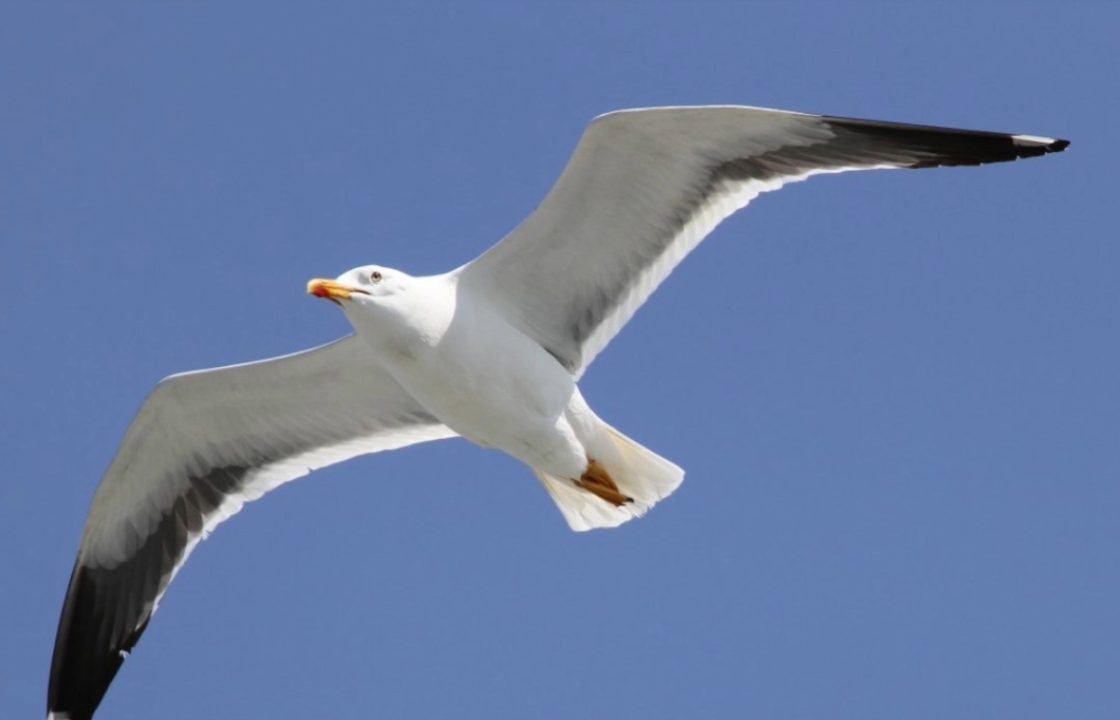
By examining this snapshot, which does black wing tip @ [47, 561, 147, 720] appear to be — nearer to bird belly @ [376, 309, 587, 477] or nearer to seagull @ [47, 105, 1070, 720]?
seagull @ [47, 105, 1070, 720]

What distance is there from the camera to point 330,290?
9.16 meters

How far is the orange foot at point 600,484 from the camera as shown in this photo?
9.88 m

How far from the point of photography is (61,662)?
10.9 meters

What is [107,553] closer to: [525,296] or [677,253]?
[525,296]

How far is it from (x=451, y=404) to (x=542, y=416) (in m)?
0.49

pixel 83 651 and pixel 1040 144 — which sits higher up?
pixel 1040 144

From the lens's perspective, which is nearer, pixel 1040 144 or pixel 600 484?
pixel 1040 144

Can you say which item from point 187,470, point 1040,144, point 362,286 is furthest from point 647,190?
point 187,470

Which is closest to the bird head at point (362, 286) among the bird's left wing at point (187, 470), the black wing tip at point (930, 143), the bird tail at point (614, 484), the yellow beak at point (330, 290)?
the yellow beak at point (330, 290)

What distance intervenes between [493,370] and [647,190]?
4.27 feet

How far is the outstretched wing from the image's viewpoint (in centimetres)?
933

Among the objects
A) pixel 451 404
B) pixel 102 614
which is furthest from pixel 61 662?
pixel 451 404

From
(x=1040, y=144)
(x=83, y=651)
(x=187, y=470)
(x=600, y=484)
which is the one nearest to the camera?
(x=1040, y=144)

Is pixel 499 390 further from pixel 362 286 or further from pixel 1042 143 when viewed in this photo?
pixel 1042 143
